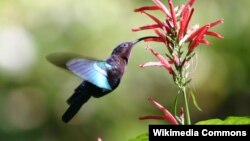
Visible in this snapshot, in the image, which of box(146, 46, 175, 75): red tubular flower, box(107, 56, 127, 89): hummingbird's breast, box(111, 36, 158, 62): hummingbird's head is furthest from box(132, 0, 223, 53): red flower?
box(107, 56, 127, 89): hummingbird's breast

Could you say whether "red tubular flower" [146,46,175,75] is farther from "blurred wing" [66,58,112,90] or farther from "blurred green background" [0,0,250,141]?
"blurred green background" [0,0,250,141]

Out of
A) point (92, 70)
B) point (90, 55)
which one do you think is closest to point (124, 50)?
point (92, 70)

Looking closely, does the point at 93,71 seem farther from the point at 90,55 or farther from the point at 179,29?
the point at 90,55

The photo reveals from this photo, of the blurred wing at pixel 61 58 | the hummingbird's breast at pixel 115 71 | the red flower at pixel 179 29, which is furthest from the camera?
the hummingbird's breast at pixel 115 71

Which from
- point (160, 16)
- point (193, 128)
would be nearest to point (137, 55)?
point (160, 16)

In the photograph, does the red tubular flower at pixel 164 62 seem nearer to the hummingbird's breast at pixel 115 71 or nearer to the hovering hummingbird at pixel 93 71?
the hovering hummingbird at pixel 93 71

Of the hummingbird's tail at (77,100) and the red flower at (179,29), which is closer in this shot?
the red flower at (179,29)

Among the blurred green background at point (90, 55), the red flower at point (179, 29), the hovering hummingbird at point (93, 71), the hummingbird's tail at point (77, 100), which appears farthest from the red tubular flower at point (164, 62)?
the blurred green background at point (90, 55)

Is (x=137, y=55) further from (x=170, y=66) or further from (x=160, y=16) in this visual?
(x=170, y=66)
